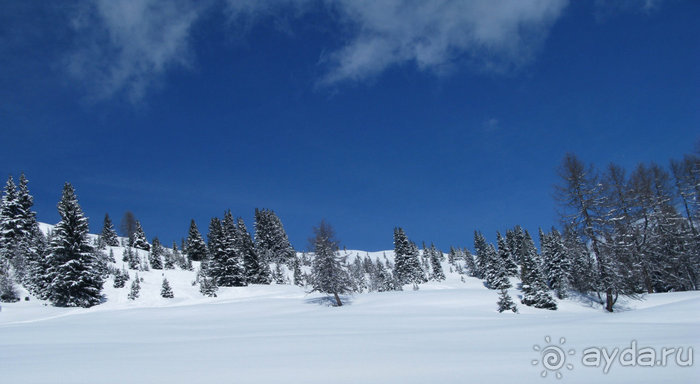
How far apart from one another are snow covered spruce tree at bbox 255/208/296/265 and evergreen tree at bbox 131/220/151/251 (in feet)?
79.4

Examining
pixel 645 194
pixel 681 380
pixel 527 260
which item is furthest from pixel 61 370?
pixel 527 260

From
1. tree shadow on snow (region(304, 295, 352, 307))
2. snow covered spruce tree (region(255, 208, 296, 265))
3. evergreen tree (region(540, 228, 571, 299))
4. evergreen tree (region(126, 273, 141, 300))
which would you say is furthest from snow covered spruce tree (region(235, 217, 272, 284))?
evergreen tree (region(540, 228, 571, 299))

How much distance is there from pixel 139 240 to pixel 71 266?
2001 inches

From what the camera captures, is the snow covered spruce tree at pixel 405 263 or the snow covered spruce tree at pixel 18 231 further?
the snow covered spruce tree at pixel 405 263

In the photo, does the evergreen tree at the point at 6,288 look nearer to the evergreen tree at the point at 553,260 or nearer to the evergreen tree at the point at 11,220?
the evergreen tree at the point at 11,220

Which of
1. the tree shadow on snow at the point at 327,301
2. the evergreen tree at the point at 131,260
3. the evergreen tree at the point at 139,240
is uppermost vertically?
the evergreen tree at the point at 139,240

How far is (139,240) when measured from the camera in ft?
260

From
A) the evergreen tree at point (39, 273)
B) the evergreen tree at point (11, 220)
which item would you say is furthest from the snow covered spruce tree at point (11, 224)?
the evergreen tree at point (39, 273)

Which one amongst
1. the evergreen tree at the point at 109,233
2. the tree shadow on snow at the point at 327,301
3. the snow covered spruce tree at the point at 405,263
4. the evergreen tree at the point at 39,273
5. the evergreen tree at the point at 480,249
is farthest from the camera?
the evergreen tree at the point at 480,249

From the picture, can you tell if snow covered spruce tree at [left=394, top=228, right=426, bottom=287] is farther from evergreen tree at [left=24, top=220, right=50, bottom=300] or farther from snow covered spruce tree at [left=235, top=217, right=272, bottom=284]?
evergreen tree at [left=24, top=220, right=50, bottom=300]

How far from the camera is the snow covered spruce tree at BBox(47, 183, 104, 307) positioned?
1293 inches

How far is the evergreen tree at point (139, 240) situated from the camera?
79.2 meters

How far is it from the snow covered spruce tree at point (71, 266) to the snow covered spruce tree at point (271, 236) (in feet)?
158

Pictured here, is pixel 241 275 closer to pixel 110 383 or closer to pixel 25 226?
pixel 25 226
